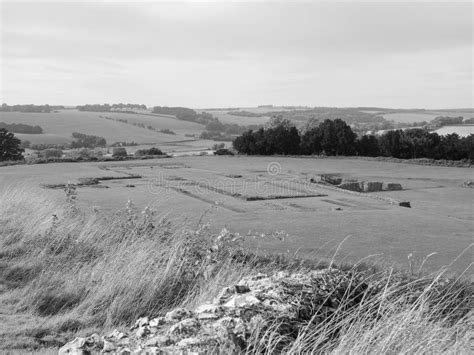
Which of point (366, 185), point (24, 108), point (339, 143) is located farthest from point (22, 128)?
point (366, 185)

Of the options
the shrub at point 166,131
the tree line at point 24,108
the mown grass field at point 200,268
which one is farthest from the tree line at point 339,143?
the tree line at point 24,108

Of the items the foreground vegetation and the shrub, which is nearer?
the foreground vegetation

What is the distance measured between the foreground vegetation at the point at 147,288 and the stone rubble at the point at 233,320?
0.14 metres

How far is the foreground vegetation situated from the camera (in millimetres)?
4324

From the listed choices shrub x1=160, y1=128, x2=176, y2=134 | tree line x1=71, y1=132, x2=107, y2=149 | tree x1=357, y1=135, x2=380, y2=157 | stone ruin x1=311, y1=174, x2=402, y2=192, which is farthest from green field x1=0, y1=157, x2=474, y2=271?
shrub x1=160, y1=128, x2=176, y2=134

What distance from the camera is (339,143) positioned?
63125 millimetres

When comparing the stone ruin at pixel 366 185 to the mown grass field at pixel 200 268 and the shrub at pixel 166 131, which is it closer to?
the mown grass field at pixel 200 268

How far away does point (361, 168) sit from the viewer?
5256 cm

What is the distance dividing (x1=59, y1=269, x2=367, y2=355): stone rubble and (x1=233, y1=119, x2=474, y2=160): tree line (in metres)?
58.7

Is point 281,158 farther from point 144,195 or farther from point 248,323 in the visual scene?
point 248,323

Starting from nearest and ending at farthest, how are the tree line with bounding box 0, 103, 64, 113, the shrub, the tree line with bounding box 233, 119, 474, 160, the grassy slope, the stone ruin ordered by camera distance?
the stone ruin
the tree line with bounding box 233, 119, 474, 160
the grassy slope
the shrub
the tree line with bounding box 0, 103, 64, 113

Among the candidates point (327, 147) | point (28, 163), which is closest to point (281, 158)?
point (327, 147)

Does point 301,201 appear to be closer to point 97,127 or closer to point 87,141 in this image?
point 87,141

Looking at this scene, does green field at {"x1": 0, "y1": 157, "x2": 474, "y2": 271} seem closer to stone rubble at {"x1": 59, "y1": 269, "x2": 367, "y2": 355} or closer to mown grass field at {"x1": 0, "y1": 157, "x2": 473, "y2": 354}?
mown grass field at {"x1": 0, "y1": 157, "x2": 473, "y2": 354}
